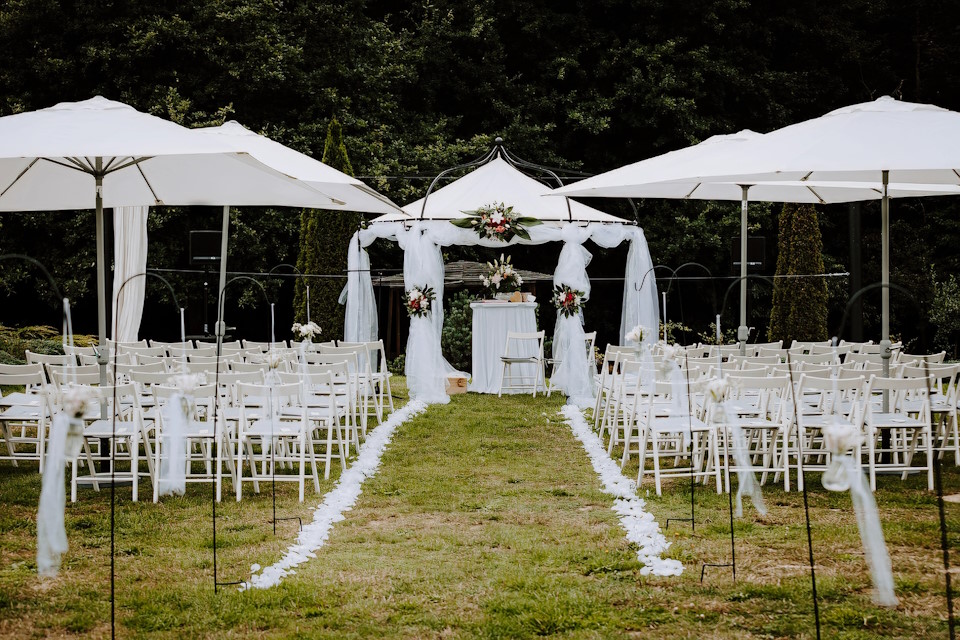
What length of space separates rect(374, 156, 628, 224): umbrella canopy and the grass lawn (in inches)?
265

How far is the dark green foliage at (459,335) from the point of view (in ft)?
59.8

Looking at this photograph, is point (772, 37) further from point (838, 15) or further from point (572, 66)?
point (572, 66)

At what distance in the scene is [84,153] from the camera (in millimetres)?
6090

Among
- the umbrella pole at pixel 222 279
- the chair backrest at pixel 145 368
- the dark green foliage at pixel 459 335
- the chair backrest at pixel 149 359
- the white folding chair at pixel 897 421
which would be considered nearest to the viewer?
the umbrella pole at pixel 222 279

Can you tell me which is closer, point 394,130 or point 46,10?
point 46,10

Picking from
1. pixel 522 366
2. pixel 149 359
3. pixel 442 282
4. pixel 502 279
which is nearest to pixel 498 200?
pixel 502 279

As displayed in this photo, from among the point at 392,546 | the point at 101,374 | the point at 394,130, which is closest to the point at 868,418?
the point at 392,546

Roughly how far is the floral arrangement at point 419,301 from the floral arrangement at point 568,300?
5.48 feet

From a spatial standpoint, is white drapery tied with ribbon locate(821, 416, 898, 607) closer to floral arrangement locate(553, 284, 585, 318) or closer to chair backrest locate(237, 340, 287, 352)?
chair backrest locate(237, 340, 287, 352)

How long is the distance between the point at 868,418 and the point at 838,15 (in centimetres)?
1886

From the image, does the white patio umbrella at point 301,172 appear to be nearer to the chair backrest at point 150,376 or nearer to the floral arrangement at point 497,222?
the chair backrest at point 150,376

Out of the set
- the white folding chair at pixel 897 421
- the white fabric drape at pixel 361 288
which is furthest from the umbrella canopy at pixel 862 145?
the white fabric drape at pixel 361 288

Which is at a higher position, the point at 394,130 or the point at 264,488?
the point at 394,130

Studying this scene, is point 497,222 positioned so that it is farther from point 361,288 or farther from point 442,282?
point 361,288
